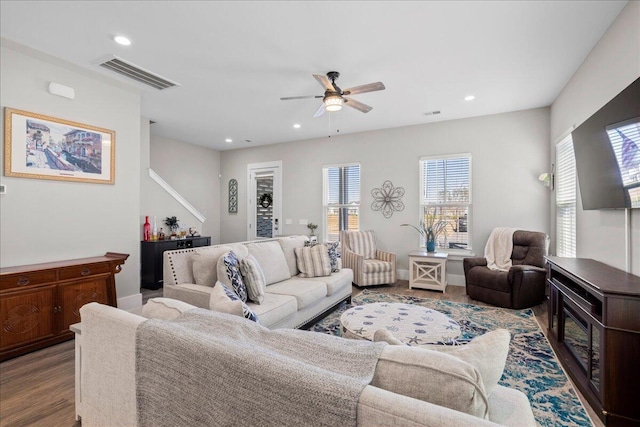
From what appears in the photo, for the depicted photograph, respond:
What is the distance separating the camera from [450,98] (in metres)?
4.27

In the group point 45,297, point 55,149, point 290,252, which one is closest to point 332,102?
point 290,252

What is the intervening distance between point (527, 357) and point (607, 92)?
2.47 metres

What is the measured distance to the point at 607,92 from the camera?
269 centimetres

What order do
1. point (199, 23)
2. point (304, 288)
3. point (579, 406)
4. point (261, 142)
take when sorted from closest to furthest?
1. point (579, 406)
2. point (199, 23)
3. point (304, 288)
4. point (261, 142)

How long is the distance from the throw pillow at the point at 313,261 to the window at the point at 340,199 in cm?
244

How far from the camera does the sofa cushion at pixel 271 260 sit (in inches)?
134

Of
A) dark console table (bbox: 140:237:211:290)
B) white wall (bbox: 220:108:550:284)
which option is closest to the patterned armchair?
white wall (bbox: 220:108:550:284)

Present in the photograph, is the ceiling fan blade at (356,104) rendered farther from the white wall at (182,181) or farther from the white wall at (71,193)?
the white wall at (182,181)

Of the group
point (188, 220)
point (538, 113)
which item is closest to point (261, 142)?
point (188, 220)

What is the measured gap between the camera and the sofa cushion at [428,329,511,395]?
935mm

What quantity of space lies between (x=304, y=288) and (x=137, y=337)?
6.73ft

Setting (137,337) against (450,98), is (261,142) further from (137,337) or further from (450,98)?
(137,337)

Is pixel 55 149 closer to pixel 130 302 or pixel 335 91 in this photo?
pixel 130 302

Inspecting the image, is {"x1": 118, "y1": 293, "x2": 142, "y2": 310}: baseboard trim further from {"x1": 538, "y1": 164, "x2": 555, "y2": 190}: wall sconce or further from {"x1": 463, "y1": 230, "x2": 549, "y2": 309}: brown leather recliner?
{"x1": 538, "y1": 164, "x2": 555, "y2": 190}: wall sconce
